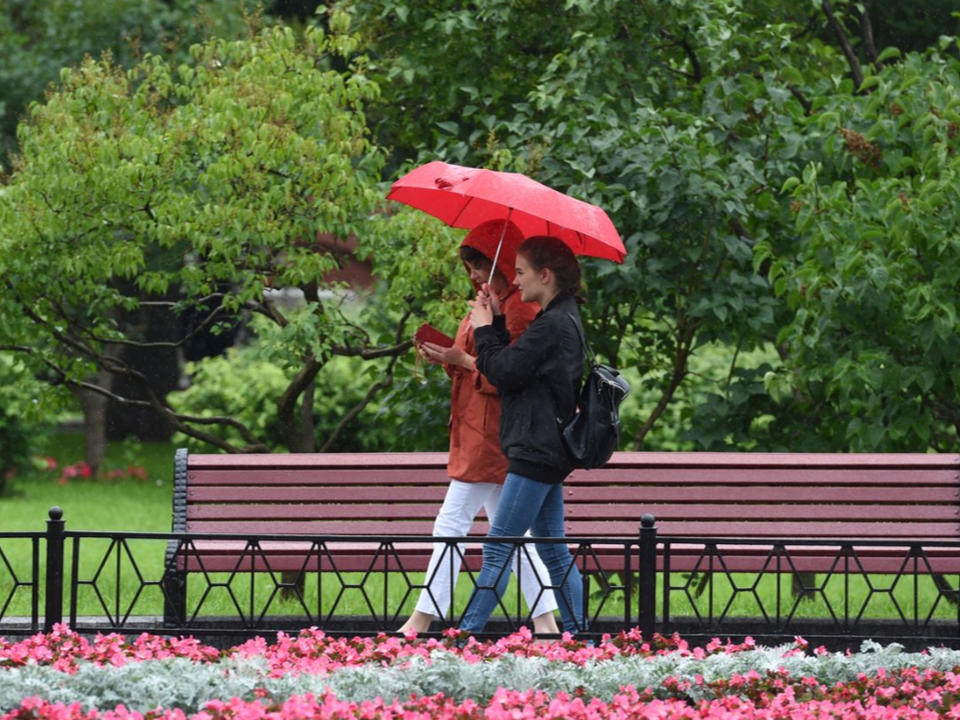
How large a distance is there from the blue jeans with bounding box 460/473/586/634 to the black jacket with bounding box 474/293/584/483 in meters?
0.10

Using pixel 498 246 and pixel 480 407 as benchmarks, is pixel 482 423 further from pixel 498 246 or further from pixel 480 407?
pixel 498 246

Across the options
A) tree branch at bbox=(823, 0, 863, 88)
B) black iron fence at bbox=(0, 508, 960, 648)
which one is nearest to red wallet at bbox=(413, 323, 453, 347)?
black iron fence at bbox=(0, 508, 960, 648)

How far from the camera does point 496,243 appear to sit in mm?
6121

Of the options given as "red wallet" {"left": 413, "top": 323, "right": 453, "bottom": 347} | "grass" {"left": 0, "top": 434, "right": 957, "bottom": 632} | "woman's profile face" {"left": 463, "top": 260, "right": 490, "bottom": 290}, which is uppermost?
"woman's profile face" {"left": 463, "top": 260, "right": 490, "bottom": 290}

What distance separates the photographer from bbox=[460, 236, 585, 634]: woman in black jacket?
5.69 meters

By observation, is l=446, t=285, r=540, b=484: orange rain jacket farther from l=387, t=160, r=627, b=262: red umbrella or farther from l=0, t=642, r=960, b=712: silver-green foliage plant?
l=0, t=642, r=960, b=712: silver-green foliage plant

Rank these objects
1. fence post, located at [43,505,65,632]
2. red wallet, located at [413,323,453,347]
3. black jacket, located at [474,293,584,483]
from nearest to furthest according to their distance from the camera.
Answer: fence post, located at [43,505,65,632]
black jacket, located at [474,293,584,483]
red wallet, located at [413,323,453,347]

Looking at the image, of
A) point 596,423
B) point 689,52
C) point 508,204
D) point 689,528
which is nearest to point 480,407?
point 596,423

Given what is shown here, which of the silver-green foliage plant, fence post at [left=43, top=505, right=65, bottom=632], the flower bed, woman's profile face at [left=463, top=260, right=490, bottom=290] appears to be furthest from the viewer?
woman's profile face at [left=463, top=260, right=490, bottom=290]

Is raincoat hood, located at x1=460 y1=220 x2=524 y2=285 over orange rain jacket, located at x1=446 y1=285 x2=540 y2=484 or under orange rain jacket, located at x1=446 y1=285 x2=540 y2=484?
over

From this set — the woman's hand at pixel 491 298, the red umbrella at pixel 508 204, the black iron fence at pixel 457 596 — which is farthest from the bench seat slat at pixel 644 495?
the woman's hand at pixel 491 298

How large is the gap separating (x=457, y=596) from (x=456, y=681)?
466cm

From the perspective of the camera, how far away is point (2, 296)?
763cm

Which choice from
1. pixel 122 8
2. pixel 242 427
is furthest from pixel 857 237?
pixel 122 8
